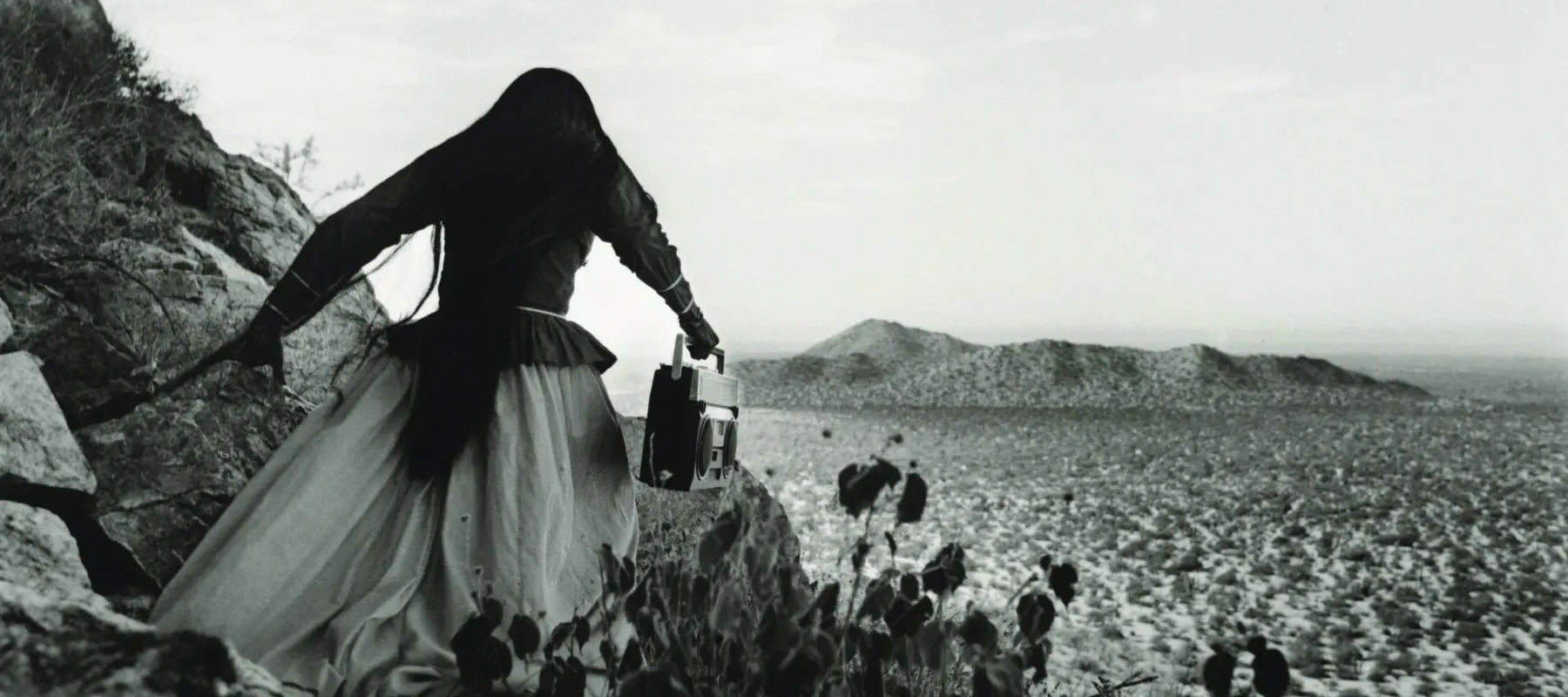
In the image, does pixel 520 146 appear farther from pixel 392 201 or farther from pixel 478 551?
pixel 478 551

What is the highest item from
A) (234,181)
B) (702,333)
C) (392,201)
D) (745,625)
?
(234,181)

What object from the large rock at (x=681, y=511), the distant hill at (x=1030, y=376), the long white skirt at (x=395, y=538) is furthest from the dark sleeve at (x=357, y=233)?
the distant hill at (x=1030, y=376)

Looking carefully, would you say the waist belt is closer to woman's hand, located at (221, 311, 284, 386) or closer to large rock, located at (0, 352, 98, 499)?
woman's hand, located at (221, 311, 284, 386)

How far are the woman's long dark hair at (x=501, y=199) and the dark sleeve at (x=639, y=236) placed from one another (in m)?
0.04

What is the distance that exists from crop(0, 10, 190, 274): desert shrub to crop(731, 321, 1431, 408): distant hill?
728 inches

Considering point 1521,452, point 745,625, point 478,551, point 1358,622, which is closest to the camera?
point 745,625

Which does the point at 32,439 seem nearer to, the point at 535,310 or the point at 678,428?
the point at 535,310

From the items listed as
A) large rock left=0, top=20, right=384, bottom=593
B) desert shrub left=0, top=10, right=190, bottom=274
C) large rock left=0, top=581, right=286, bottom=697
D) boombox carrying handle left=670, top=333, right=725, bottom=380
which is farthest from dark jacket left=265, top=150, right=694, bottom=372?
large rock left=0, top=581, right=286, bottom=697

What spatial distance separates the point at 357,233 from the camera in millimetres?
2541

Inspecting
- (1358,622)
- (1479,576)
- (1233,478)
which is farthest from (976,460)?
(1358,622)

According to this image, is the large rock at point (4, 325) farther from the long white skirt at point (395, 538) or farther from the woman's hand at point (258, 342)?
the long white skirt at point (395, 538)

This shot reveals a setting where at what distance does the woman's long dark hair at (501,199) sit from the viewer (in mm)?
2555

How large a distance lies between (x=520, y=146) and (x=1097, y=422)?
18009mm

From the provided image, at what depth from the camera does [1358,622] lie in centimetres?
645
